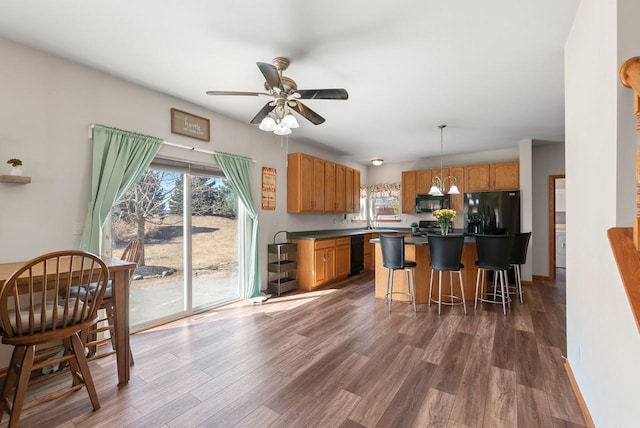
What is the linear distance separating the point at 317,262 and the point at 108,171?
3.16 metres

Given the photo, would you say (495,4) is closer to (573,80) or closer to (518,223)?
(573,80)

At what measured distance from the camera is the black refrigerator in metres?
5.07

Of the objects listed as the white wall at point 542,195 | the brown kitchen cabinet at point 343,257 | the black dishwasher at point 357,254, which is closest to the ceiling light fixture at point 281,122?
the brown kitchen cabinet at point 343,257

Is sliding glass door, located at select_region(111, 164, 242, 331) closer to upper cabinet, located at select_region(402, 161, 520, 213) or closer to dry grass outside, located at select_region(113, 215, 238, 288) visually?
dry grass outside, located at select_region(113, 215, 238, 288)

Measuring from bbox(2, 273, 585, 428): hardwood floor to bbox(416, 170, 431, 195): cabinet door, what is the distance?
11.1ft

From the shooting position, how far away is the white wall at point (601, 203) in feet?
4.07

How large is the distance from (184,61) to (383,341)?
129 inches

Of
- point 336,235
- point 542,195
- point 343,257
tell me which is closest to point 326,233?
point 336,235

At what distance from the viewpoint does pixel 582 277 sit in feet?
6.19

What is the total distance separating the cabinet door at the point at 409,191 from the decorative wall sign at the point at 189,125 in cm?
461

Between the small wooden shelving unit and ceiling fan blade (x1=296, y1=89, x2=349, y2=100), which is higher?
ceiling fan blade (x1=296, y1=89, x2=349, y2=100)

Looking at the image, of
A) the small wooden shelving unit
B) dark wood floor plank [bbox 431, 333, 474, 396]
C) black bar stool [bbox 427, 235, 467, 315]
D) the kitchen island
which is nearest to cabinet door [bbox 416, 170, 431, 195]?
the kitchen island

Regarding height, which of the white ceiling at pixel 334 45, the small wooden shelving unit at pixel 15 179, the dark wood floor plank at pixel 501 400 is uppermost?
the white ceiling at pixel 334 45

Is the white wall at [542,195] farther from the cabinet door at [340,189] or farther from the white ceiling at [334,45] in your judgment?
the cabinet door at [340,189]
